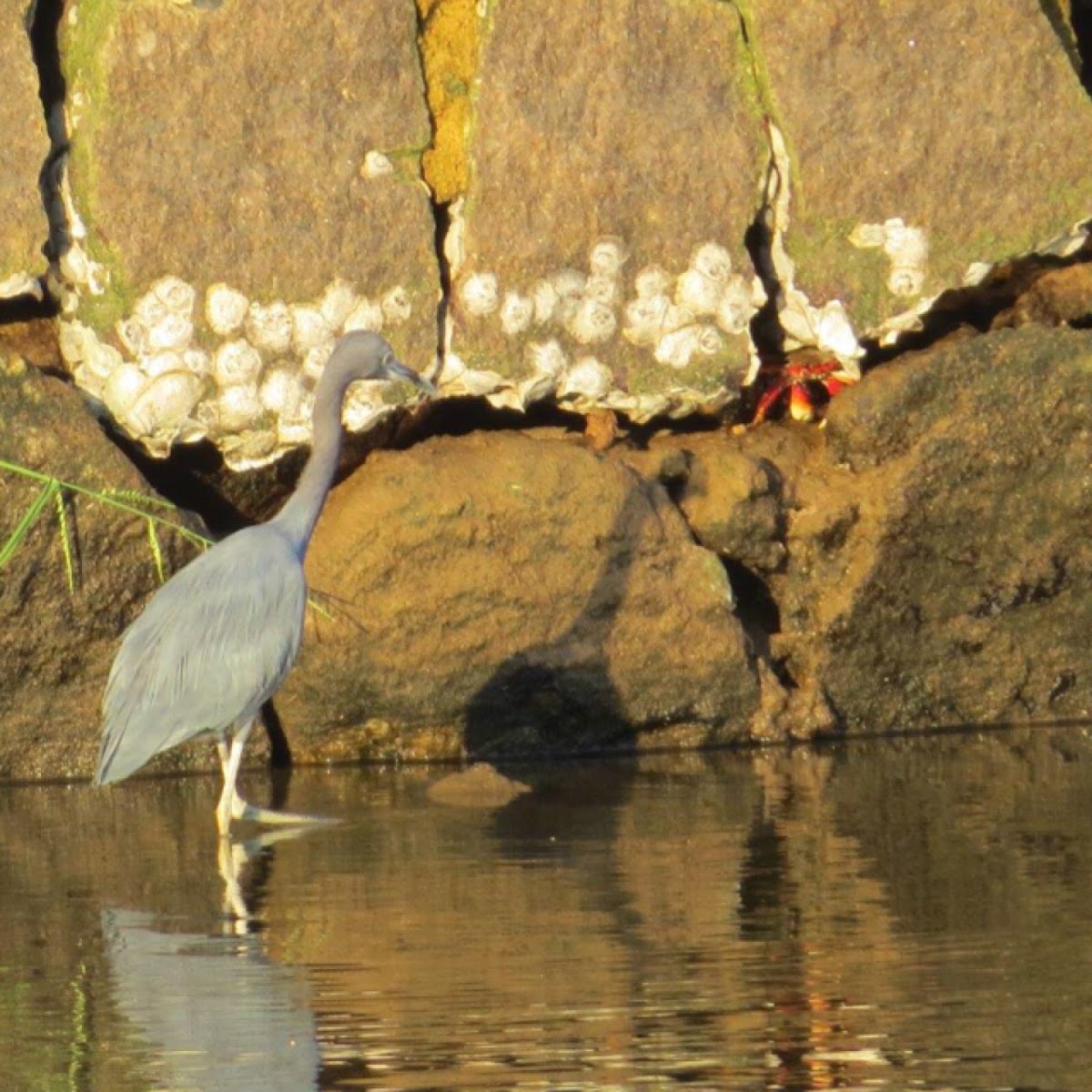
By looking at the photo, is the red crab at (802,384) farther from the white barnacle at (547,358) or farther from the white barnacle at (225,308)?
the white barnacle at (225,308)

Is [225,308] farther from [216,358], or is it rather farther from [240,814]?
[240,814]

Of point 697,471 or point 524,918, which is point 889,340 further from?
point 524,918

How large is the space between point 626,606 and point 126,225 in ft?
7.37

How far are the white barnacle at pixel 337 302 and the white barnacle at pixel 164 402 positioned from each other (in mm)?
521

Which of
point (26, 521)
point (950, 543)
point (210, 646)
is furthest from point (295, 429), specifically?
point (950, 543)

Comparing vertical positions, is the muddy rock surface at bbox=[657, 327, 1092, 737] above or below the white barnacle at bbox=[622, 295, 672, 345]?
below

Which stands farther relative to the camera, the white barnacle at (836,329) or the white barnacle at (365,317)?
the white barnacle at (836,329)

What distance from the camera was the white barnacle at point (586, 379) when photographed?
31.8 ft

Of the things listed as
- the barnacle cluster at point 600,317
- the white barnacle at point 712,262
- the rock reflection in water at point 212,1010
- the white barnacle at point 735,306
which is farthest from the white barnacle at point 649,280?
the rock reflection in water at point 212,1010

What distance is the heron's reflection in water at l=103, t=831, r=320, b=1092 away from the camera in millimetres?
5207

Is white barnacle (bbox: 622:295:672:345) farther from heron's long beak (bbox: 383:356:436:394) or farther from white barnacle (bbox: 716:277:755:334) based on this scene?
heron's long beak (bbox: 383:356:436:394)

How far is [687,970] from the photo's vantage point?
233 inches

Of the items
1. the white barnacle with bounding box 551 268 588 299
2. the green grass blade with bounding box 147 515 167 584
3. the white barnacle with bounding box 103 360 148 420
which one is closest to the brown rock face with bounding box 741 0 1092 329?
the white barnacle with bounding box 551 268 588 299

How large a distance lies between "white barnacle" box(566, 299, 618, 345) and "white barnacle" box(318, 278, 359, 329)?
802mm
